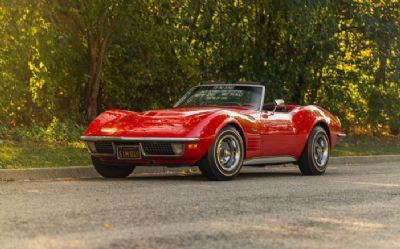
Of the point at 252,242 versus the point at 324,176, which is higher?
the point at 252,242

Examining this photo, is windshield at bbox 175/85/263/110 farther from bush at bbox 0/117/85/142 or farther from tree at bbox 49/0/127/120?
tree at bbox 49/0/127/120

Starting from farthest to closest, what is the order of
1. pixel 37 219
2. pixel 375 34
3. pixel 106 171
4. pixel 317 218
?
pixel 375 34 → pixel 106 171 → pixel 317 218 → pixel 37 219

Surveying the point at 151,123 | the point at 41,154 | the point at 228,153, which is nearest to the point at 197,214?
the point at 151,123

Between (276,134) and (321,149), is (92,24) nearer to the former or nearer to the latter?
(321,149)

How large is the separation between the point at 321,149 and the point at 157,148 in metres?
3.55

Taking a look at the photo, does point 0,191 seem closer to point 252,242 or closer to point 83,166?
point 83,166

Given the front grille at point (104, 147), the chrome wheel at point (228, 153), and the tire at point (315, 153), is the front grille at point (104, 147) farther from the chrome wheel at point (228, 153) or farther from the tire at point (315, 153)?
the tire at point (315, 153)

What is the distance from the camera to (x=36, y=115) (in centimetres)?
1955

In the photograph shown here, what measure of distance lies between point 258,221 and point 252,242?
104 centimetres

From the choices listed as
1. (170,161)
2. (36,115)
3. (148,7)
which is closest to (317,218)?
(170,161)

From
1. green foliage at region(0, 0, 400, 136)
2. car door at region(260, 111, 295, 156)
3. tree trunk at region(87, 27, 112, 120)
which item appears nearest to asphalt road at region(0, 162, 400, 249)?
car door at region(260, 111, 295, 156)

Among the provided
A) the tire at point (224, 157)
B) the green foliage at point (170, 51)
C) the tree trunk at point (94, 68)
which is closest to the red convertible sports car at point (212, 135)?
the tire at point (224, 157)

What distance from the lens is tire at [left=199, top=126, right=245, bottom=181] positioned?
10000 millimetres

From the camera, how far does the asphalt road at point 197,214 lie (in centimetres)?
547
